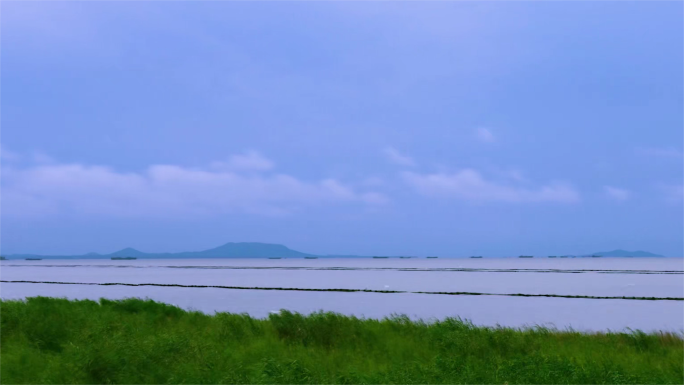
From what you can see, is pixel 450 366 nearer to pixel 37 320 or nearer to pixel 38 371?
pixel 38 371

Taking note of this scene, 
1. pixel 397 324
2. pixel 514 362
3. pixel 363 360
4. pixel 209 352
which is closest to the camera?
pixel 514 362

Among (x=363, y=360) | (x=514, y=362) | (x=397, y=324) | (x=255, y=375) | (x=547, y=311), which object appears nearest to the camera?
(x=255, y=375)

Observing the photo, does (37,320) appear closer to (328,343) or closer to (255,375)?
(328,343)

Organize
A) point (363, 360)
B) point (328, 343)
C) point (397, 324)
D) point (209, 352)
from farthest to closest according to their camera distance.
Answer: point (397, 324) < point (328, 343) < point (363, 360) < point (209, 352)

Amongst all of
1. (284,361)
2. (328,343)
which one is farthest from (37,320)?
(284,361)

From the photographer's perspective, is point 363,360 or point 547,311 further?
point 547,311

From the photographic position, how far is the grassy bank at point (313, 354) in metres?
14.1

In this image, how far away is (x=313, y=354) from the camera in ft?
60.2

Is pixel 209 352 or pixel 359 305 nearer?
pixel 209 352

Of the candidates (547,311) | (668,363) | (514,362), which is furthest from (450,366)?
(547,311)

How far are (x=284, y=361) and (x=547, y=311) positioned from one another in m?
46.9

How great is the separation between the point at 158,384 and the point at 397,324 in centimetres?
1348

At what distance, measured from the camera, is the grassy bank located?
14.1m

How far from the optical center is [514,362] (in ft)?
49.7
